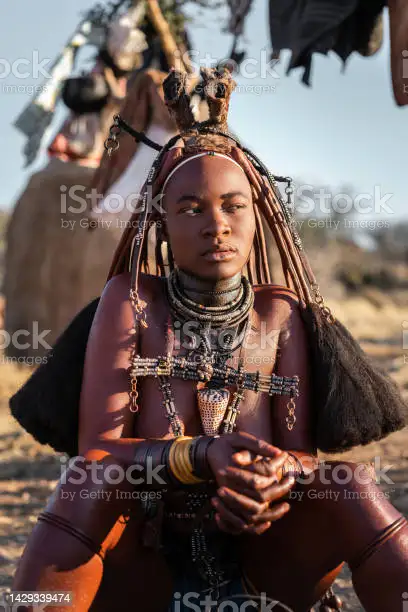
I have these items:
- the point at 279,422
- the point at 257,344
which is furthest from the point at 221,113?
the point at 279,422

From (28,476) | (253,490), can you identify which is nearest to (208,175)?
(253,490)

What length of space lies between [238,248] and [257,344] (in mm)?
312

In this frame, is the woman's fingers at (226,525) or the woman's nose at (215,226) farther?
the woman's nose at (215,226)

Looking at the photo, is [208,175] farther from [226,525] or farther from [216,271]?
[226,525]

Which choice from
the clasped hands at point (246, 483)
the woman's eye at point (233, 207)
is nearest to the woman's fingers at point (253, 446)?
the clasped hands at point (246, 483)

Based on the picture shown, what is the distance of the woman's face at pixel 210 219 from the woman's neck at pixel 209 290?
3 centimetres

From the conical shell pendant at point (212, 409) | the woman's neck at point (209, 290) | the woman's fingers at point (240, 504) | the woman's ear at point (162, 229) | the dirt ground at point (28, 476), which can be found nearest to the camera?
the woman's fingers at point (240, 504)

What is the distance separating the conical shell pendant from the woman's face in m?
0.37

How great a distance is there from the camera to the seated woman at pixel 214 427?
208 centimetres

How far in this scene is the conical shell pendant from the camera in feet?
7.98

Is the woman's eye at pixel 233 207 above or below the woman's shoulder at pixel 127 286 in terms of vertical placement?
above

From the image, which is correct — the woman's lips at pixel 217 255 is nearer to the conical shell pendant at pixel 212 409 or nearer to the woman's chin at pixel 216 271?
the woman's chin at pixel 216 271

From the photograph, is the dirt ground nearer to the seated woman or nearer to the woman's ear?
the seated woman

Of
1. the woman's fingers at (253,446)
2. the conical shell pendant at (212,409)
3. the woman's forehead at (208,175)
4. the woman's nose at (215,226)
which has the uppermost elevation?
the woman's forehead at (208,175)
